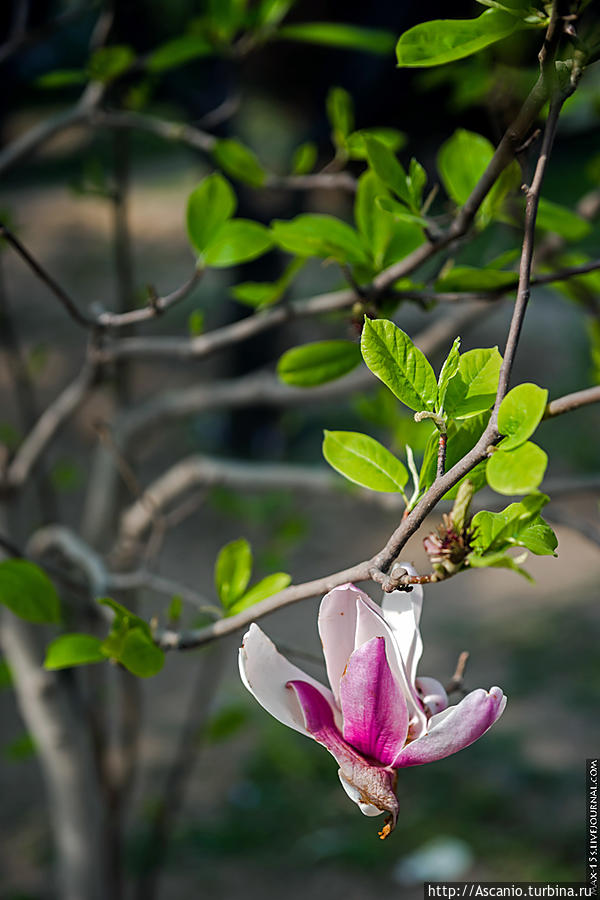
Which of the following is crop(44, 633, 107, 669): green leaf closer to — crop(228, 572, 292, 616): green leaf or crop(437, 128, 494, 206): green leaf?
crop(228, 572, 292, 616): green leaf

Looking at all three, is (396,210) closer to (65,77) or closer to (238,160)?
(238,160)

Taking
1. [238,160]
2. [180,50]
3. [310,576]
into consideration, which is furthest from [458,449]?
[310,576]

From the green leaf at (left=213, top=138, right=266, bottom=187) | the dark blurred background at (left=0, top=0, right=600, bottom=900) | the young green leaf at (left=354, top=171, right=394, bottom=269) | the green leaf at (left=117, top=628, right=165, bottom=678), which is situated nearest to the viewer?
the green leaf at (left=117, top=628, right=165, bottom=678)

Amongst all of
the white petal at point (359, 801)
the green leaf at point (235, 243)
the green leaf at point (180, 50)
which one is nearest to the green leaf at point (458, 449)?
the white petal at point (359, 801)

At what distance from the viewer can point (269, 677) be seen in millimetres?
291

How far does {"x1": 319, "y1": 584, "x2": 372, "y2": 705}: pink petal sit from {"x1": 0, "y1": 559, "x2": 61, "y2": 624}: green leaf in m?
0.21

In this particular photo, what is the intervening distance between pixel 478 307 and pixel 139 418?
42cm

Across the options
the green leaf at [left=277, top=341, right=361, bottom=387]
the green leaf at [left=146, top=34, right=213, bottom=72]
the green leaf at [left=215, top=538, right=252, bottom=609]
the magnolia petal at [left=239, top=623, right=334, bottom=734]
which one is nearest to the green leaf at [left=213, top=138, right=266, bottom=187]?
the green leaf at [left=146, top=34, right=213, bottom=72]

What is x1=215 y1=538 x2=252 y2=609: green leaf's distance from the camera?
413mm

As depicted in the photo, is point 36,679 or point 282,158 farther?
point 282,158

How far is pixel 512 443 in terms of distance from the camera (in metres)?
0.26

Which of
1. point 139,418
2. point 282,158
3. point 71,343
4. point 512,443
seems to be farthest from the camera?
point 71,343

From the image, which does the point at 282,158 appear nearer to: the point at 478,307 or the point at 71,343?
the point at 71,343

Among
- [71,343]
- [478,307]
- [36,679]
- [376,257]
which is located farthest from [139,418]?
[71,343]
